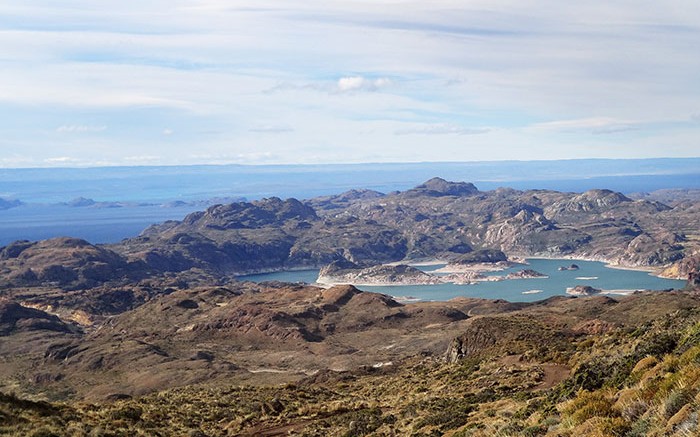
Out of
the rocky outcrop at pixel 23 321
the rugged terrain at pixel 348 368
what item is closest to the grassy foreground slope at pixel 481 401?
the rugged terrain at pixel 348 368

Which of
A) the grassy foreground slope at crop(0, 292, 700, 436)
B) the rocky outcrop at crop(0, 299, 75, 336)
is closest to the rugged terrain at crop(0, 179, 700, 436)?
the grassy foreground slope at crop(0, 292, 700, 436)

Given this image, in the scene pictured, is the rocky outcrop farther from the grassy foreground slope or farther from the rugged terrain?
the grassy foreground slope

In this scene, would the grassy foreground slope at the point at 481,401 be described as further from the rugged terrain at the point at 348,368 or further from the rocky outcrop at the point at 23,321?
the rocky outcrop at the point at 23,321

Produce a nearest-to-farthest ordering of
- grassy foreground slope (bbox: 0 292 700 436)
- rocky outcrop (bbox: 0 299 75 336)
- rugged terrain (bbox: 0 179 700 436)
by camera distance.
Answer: grassy foreground slope (bbox: 0 292 700 436) → rugged terrain (bbox: 0 179 700 436) → rocky outcrop (bbox: 0 299 75 336)

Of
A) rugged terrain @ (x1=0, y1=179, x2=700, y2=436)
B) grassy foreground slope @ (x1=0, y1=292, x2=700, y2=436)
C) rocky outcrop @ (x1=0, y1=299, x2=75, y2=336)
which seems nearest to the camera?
grassy foreground slope @ (x1=0, y1=292, x2=700, y2=436)

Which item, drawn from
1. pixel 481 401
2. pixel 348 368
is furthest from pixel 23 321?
pixel 481 401

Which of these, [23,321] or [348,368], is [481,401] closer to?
[348,368]

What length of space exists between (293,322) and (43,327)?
61.4 m

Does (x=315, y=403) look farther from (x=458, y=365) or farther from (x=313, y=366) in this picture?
(x=313, y=366)

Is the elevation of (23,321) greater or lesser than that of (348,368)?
lesser

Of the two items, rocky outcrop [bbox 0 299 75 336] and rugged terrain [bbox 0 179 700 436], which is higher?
rugged terrain [bbox 0 179 700 436]

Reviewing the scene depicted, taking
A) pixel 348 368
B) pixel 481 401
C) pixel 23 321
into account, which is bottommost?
pixel 23 321

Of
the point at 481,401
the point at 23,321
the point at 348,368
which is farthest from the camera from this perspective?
the point at 23,321

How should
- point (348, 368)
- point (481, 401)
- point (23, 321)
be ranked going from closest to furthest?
point (481, 401), point (348, 368), point (23, 321)
